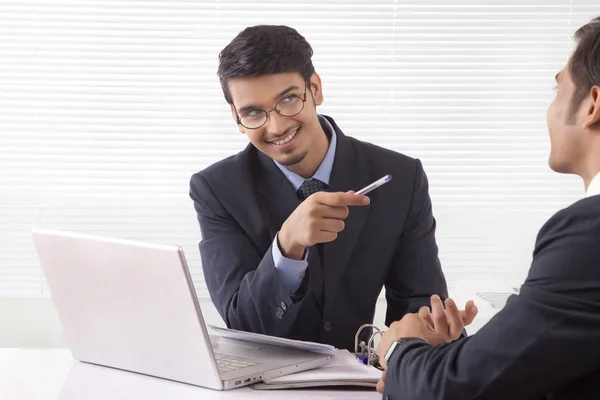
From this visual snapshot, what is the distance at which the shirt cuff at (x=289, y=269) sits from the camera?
1897 mm

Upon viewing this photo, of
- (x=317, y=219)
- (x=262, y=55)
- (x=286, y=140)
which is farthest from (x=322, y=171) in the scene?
(x=317, y=219)

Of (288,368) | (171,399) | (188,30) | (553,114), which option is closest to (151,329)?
(171,399)

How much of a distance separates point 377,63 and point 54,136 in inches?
51.0

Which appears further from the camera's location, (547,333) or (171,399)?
(171,399)

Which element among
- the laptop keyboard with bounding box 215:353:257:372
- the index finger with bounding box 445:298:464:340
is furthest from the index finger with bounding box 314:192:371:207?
the laptop keyboard with bounding box 215:353:257:372

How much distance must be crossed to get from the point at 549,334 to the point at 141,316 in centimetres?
74

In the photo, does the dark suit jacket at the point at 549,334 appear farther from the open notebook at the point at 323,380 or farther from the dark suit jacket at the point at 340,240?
the dark suit jacket at the point at 340,240

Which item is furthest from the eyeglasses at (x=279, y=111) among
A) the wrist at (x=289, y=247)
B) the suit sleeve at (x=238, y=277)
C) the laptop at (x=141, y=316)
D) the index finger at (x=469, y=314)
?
the index finger at (x=469, y=314)

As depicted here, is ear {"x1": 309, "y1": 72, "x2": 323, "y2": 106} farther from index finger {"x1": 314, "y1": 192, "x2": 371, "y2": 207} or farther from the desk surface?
the desk surface

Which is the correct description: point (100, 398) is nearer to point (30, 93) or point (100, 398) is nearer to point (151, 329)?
point (151, 329)

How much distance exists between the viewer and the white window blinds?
3285mm

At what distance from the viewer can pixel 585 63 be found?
1.37 m

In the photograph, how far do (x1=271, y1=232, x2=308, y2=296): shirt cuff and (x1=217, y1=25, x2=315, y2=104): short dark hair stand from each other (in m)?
0.46

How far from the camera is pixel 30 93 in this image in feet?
10.8
